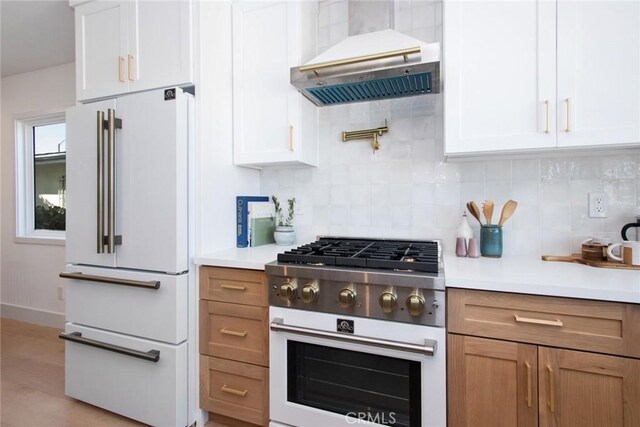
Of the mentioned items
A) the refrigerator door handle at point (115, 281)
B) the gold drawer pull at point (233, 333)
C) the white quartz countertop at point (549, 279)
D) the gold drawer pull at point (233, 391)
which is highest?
the white quartz countertop at point (549, 279)

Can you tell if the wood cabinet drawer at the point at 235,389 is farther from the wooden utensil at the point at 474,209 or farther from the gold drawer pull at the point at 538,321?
the wooden utensil at the point at 474,209

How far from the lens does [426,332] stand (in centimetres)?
121

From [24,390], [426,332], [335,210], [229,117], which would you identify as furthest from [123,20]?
Result: [24,390]

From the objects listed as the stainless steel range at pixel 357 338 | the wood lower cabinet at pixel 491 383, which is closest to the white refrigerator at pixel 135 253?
the stainless steel range at pixel 357 338

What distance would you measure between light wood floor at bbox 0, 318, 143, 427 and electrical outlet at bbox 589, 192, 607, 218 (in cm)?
258

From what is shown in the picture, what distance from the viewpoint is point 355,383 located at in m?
1.35

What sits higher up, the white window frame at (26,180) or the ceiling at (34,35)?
the ceiling at (34,35)

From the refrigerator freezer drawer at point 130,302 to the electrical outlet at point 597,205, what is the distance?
205 centimetres

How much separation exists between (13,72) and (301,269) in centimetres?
391

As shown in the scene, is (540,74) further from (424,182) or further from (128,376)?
(128,376)

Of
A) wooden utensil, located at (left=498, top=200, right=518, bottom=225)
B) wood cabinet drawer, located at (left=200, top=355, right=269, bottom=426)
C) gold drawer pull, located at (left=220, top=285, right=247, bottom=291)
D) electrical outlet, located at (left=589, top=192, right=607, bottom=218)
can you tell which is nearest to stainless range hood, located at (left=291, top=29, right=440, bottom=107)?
wooden utensil, located at (left=498, top=200, right=518, bottom=225)

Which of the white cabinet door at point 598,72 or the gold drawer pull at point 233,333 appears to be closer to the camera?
the white cabinet door at point 598,72

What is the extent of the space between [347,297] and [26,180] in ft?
12.6
